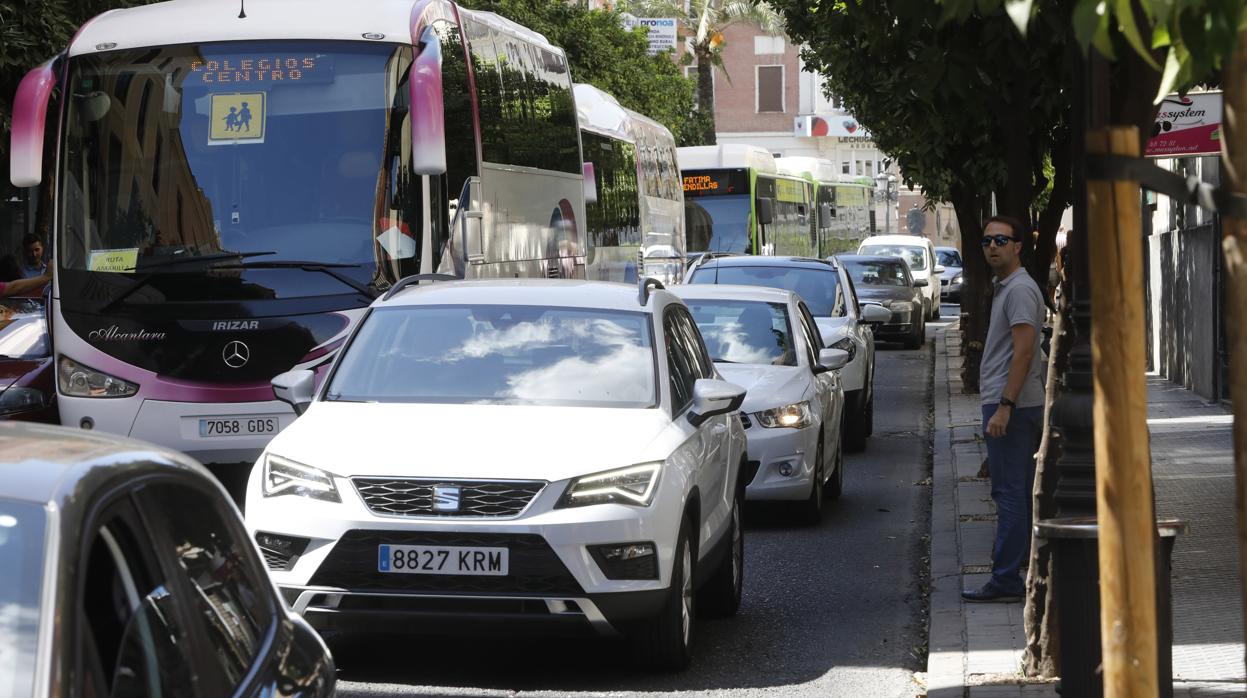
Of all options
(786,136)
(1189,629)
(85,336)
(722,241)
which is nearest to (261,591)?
(1189,629)

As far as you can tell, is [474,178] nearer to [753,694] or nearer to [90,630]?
[753,694]

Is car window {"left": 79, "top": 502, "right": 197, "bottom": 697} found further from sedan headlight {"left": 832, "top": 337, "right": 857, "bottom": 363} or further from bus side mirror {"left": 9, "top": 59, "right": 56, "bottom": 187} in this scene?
sedan headlight {"left": 832, "top": 337, "right": 857, "bottom": 363}

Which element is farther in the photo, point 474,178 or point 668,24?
point 668,24

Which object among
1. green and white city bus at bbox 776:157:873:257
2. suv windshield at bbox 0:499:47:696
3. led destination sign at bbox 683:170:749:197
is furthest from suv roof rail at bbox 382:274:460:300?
green and white city bus at bbox 776:157:873:257

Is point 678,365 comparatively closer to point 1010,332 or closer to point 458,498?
point 1010,332

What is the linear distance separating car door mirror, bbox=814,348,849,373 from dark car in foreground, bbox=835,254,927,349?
59.5 ft

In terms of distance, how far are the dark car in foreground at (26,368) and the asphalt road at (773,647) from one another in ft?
15.2

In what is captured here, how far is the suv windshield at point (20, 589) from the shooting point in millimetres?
2814

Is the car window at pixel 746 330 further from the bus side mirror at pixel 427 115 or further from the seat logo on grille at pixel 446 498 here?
the seat logo on grille at pixel 446 498

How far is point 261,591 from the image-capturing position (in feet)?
12.2

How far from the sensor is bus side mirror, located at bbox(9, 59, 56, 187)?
11281 millimetres

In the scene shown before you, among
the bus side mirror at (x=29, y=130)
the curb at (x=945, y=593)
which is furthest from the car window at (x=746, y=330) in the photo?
the bus side mirror at (x=29, y=130)

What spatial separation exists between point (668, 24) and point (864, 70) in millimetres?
35505

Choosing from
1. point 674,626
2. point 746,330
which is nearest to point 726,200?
point 746,330
